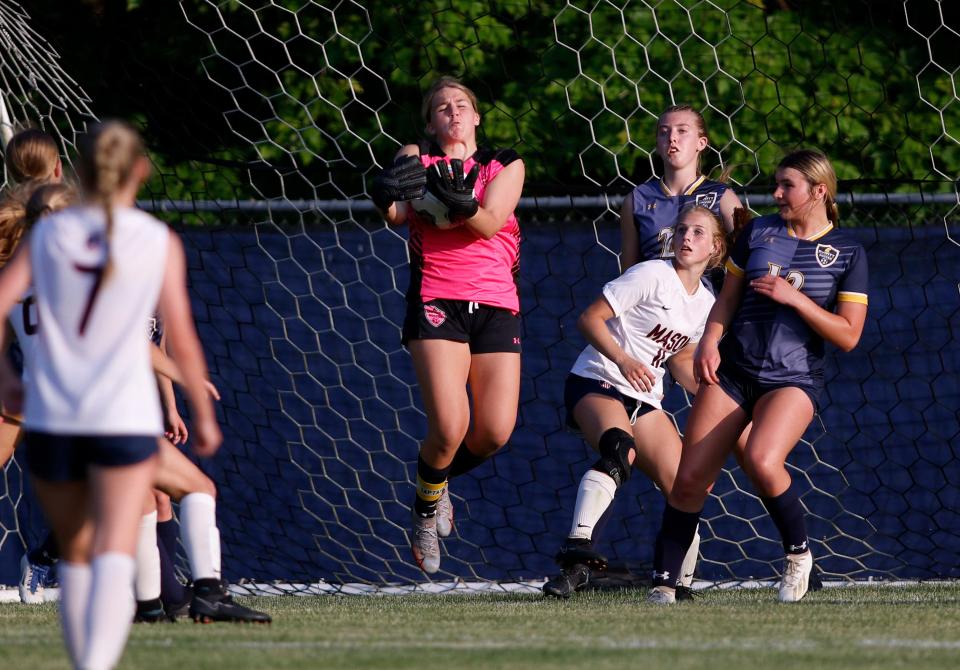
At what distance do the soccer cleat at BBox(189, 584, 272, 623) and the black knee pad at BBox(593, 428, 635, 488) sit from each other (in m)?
1.54

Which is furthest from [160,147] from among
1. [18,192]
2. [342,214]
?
[18,192]

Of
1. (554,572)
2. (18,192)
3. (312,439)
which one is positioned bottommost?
(554,572)

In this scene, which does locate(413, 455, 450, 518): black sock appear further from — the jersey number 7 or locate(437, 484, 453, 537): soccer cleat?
the jersey number 7

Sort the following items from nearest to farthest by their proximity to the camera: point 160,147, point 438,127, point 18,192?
point 18,192, point 438,127, point 160,147

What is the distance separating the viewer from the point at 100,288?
3.07 m

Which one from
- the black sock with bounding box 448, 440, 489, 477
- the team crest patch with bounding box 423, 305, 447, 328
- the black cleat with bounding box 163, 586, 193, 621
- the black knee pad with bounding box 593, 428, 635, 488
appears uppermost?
the team crest patch with bounding box 423, 305, 447, 328

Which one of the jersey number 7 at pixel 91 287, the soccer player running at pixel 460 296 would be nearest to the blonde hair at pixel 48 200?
the jersey number 7 at pixel 91 287

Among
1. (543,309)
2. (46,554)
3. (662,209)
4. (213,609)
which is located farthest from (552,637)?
(543,309)

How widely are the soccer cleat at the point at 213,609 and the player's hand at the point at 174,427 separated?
930 mm

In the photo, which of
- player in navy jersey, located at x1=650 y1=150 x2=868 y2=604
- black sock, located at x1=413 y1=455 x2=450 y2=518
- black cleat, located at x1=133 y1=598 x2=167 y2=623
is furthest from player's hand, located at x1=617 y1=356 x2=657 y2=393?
black cleat, located at x1=133 y1=598 x2=167 y2=623

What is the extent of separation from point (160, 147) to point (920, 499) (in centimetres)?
504

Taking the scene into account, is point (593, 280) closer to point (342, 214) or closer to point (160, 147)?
point (342, 214)

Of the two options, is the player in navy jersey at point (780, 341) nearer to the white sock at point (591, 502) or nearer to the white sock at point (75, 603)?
the white sock at point (591, 502)

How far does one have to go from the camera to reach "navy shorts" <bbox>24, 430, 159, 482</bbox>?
3.07 metres
